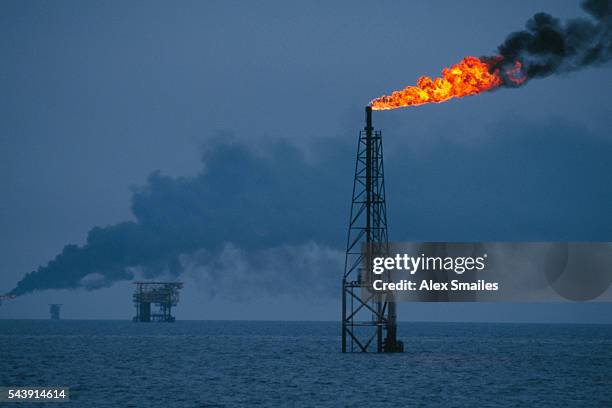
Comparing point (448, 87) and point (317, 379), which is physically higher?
point (448, 87)

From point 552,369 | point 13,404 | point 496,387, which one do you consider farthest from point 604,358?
point 13,404

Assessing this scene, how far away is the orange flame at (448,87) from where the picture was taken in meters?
61.9

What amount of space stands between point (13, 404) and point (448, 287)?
31.2 metres

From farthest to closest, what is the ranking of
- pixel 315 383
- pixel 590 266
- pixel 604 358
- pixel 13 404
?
pixel 604 358
pixel 590 266
pixel 315 383
pixel 13 404

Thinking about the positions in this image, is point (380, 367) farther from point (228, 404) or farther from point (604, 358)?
point (604, 358)

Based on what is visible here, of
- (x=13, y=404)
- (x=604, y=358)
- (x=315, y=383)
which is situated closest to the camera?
(x=13, y=404)

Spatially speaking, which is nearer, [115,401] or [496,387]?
[115,401]

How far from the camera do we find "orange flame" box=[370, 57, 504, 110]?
61906 millimetres

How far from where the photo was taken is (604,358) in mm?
100625

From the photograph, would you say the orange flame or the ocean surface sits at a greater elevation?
the orange flame

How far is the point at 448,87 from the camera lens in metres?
65.9

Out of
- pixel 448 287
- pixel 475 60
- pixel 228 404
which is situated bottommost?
pixel 228 404

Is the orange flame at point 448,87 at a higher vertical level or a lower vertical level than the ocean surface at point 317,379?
higher

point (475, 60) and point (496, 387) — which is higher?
point (475, 60)
